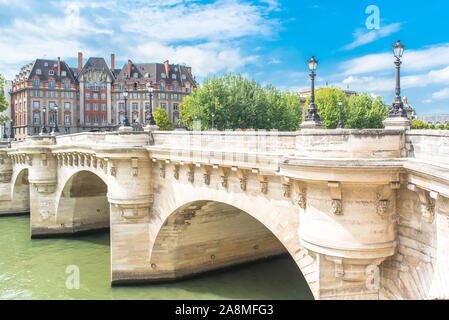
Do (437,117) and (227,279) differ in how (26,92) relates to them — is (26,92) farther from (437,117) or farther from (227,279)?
(437,117)

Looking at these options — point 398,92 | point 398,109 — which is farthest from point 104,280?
point 398,92

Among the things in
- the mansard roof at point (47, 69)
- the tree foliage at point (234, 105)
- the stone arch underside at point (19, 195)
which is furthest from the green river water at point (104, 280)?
the mansard roof at point (47, 69)

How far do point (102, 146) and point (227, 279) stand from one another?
9.34 meters

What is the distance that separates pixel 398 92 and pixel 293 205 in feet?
13.2

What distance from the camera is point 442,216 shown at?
702 centimetres

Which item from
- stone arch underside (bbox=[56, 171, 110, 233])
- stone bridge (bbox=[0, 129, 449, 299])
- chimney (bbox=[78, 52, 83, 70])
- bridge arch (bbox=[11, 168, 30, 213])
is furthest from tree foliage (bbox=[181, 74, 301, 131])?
chimney (bbox=[78, 52, 83, 70])

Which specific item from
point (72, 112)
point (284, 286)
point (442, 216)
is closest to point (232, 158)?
point (442, 216)

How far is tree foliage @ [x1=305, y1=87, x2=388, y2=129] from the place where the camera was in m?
51.9

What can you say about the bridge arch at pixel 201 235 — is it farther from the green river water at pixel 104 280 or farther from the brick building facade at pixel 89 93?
the brick building facade at pixel 89 93

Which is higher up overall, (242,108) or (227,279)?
(242,108)

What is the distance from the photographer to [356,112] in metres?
51.7

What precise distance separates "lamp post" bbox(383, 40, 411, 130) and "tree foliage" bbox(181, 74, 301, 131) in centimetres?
3336

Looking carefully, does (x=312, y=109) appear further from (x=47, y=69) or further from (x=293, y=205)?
(x=47, y=69)

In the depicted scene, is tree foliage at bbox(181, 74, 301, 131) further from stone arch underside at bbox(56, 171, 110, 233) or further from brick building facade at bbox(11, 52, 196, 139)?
brick building facade at bbox(11, 52, 196, 139)
